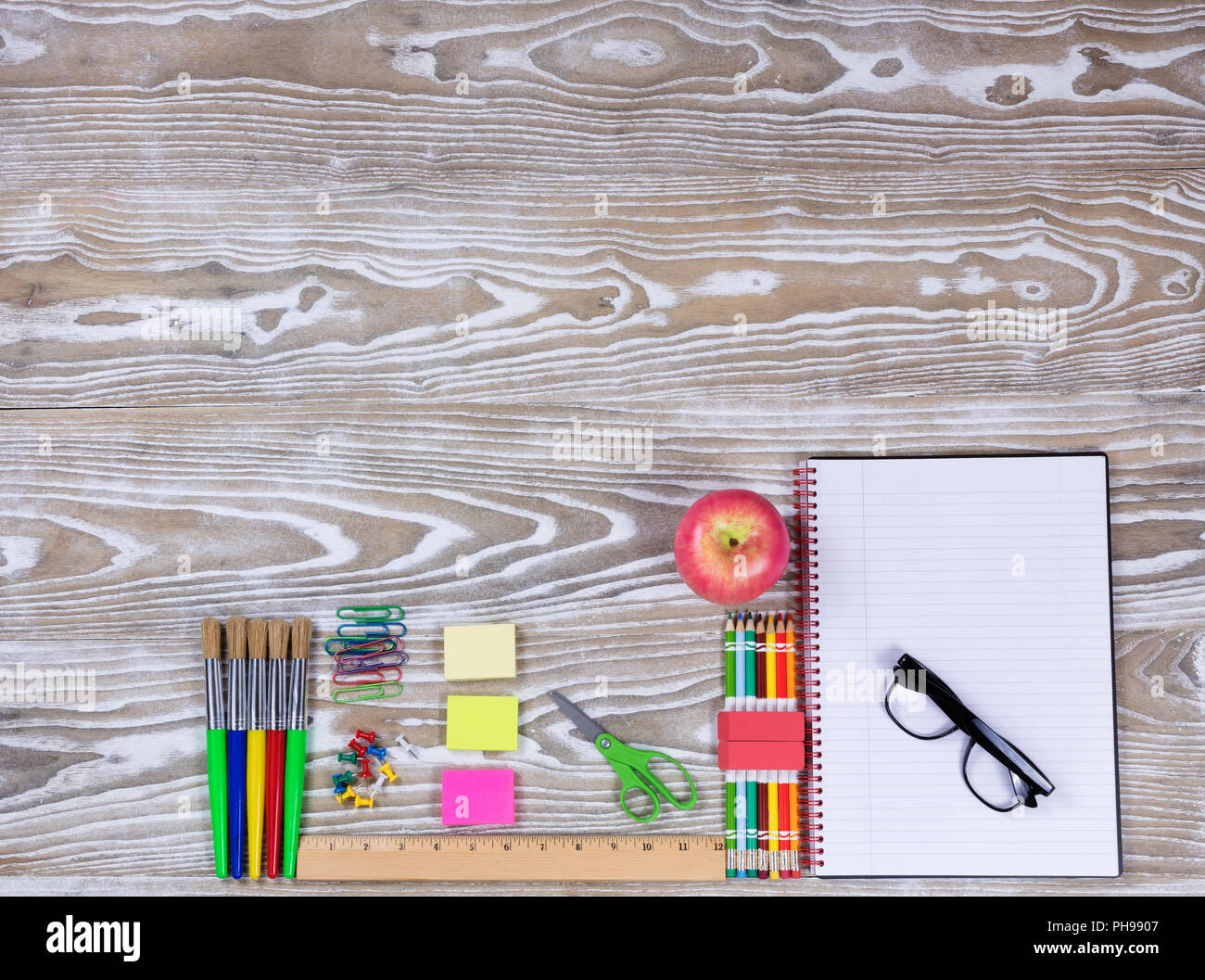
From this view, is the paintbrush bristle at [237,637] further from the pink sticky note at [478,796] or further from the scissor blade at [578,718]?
the scissor blade at [578,718]

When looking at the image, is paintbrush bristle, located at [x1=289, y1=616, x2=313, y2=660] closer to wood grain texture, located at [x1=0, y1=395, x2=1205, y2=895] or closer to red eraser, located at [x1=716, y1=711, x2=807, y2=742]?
wood grain texture, located at [x1=0, y1=395, x2=1205, y2=895]

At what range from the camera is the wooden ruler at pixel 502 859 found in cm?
116

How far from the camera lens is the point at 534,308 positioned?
1.20m

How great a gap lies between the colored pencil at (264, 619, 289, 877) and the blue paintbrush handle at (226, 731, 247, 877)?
3cm

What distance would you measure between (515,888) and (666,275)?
93 cm

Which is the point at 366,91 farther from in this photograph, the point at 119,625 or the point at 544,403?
the point at 119,625

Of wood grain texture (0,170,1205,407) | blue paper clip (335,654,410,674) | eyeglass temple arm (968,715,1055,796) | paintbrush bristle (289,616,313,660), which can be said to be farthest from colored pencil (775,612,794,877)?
paintbrush bristle (289,616,313,660)

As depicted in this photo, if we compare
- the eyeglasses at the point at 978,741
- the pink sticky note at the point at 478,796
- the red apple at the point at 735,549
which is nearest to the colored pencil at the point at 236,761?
the pink sticky note at the point at 478,796

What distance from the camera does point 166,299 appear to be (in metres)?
1.21

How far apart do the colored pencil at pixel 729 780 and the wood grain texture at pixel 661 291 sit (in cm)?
37

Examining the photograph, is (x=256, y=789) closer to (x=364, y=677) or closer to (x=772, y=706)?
(x=364, y=677)

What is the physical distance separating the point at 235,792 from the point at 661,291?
0.95m

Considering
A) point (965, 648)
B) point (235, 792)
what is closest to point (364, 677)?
point (235, 792)
